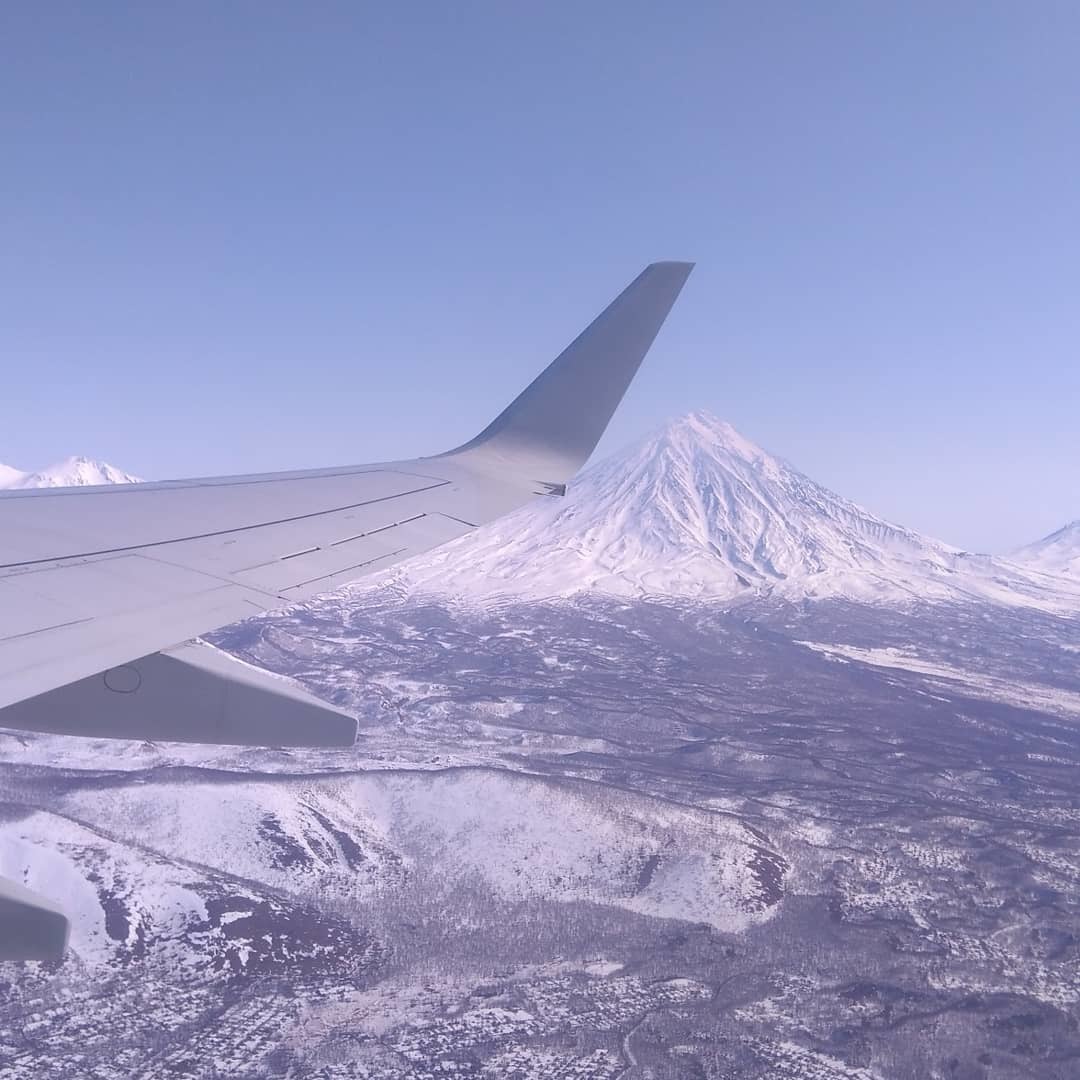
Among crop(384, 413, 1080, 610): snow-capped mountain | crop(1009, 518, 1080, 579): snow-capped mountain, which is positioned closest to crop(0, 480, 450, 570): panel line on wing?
crop(384, 413, 1080, 610): snow-capped mountain

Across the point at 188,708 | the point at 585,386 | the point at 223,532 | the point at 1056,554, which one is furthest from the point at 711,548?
the point at 188,708

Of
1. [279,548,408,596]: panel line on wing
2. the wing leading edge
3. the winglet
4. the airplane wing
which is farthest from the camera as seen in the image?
the winglet

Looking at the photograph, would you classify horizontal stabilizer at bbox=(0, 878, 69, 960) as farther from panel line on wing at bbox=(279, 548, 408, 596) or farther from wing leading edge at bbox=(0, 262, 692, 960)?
panel line on wing at bbox=(279, 548, 408, 596)

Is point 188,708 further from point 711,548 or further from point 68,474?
point 68,474

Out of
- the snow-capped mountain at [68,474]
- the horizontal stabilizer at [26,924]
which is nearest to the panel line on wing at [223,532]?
the horizontal stabilizer at [26,924]

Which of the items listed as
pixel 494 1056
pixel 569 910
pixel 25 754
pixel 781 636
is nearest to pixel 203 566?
pixel 494 1056

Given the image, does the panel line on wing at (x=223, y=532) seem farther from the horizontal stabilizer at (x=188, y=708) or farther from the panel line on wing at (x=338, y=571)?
the panel line on wing at (x=338, y=571)
